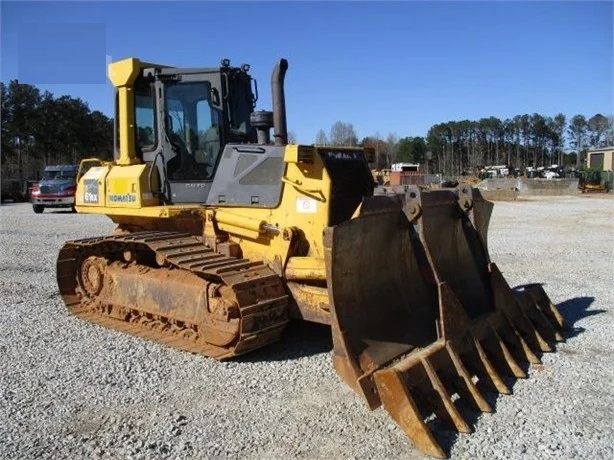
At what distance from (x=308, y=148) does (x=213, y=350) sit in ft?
6.60

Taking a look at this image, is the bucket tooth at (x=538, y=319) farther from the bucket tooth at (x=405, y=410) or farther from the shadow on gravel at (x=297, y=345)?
the bucket tooth at (x=405, y=410)

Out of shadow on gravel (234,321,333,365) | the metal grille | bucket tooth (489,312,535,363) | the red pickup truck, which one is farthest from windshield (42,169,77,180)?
bucket tooth (489,312,535,363)

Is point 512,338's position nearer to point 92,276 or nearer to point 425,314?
point 425,314

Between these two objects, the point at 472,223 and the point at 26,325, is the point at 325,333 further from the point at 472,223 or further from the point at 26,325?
the point at 26,325

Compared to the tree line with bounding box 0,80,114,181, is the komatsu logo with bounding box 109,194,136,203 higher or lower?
lower

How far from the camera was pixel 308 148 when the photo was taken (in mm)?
5156

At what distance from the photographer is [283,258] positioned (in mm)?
5391

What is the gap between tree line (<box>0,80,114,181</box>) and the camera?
4394 centimetres

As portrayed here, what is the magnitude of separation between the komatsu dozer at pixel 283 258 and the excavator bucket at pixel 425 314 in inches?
0.5

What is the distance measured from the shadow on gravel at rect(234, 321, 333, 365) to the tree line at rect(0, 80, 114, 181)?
4135 centimetres

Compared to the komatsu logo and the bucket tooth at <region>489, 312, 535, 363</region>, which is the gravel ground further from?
the komatsu logo

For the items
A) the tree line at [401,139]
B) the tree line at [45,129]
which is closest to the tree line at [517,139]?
the tree line at [401,139]

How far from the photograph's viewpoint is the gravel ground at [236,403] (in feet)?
12.1

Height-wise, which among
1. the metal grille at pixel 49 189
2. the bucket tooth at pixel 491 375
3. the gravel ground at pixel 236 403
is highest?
the metal grille at pixel 49 189
